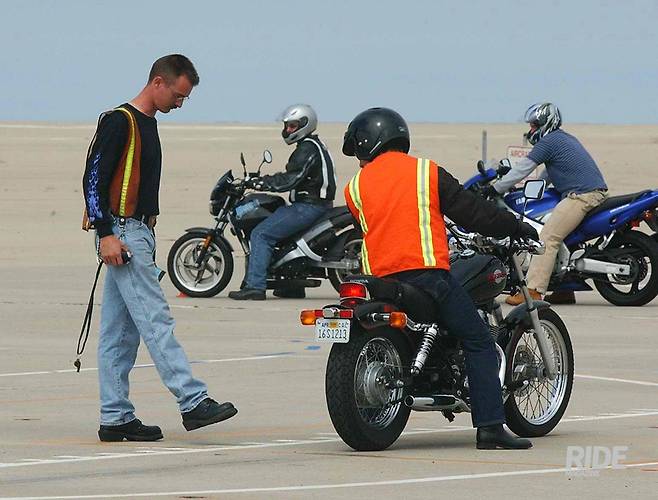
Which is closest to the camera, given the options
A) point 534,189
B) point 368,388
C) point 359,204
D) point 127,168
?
point 368,388

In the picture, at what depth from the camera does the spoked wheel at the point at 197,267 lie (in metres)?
20.8

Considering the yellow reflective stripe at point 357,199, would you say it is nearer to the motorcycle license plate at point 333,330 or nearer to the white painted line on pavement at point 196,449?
the motorcycle license plate at point 333,330

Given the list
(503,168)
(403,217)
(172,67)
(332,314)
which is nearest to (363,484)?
(332,314)

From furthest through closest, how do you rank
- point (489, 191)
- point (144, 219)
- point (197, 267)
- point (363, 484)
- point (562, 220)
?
point (197, 267) < point (489, 191) < point (562, 220) < point (144, 219) < point (363, 484)

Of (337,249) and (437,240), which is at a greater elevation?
(437,240)

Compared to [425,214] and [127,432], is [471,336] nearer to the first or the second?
[425,214]

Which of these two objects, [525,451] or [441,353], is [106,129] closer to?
[441,353]

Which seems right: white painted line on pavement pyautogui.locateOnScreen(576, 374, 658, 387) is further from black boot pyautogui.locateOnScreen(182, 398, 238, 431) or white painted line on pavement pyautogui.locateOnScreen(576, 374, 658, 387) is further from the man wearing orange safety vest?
black boot pyautogui.locateOnScreen(182, 398, 238, 431)

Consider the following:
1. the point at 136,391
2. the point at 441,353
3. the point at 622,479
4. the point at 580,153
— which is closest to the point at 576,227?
the point at 580,153

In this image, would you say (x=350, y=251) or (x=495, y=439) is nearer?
(x=495, y=439)

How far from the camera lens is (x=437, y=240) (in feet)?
33.9

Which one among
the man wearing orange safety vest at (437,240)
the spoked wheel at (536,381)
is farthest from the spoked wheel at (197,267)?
the man wearing orange safety vest at (437,240)

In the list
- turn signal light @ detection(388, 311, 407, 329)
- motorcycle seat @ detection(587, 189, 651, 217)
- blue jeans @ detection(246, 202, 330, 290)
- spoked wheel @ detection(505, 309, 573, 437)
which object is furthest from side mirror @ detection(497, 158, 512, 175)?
turn signal light @ detection(388, 311, 407, 329)

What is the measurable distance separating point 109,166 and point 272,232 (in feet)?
32.8
